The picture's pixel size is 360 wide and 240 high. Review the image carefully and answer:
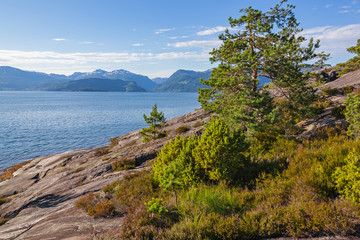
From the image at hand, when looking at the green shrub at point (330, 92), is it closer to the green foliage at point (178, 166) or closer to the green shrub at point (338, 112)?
the green shrub at point (338, 112)

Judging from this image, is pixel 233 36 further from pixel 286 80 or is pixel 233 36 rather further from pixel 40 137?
pixel 40 137

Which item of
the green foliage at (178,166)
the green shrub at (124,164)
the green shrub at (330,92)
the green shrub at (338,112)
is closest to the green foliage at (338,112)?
the green shrub at (338,112)

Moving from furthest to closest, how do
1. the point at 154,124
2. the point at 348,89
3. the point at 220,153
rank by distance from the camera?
the point at 154,124 < the point at 348,89 < the point at 220,153

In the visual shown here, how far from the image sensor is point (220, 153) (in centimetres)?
784

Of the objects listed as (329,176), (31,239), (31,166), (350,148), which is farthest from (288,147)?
(31,166)

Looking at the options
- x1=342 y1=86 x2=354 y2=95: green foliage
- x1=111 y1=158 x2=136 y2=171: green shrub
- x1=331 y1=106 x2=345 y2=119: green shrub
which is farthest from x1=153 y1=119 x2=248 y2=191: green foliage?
x1=342 y1=86 x2=354 y2=95: green foliage

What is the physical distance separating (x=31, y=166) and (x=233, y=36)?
3449 cm

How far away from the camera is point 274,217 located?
16.4 ft

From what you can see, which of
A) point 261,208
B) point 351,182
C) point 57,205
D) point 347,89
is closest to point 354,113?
point 351,182

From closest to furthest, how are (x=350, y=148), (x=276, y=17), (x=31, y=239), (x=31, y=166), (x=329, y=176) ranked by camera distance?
(x=329, y=176) → (x=31, y=239) → (x=350, y=148) → (x=276, y=17) → (x=31, y=166)

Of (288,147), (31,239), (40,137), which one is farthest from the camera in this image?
(40,137)

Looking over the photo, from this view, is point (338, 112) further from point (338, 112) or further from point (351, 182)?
point (351, 182)

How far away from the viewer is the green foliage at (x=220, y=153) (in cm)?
765

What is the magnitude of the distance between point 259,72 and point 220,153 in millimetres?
9925
